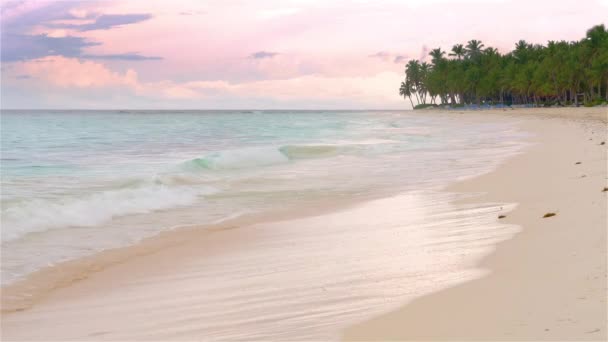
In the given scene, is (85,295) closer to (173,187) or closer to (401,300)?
(401,300)

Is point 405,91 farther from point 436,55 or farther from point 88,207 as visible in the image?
point 88,207

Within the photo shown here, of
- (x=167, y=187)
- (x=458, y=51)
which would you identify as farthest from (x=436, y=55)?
(x=167, y=187)

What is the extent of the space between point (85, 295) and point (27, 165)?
1805cm

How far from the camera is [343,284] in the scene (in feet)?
18.4

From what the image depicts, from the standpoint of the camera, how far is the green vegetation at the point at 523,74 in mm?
88125

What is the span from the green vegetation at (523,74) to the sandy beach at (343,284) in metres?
81.5

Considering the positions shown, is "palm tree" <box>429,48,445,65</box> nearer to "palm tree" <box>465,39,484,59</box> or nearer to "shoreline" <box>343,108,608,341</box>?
"palm tree" <box>465,39,484,59</box>

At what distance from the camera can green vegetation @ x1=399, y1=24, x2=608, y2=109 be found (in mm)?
88125

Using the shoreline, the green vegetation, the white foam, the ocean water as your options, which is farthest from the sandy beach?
the green vegetation

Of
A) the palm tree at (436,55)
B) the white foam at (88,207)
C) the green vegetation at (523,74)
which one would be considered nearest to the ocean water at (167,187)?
the white foam at (88,207)

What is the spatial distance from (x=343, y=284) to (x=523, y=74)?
351 ft

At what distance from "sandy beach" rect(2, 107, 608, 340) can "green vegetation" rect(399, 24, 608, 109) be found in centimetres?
8154

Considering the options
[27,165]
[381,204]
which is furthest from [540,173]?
[27,165]

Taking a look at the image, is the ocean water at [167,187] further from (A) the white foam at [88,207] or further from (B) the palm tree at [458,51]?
(B) the palm tree at [458,51]
